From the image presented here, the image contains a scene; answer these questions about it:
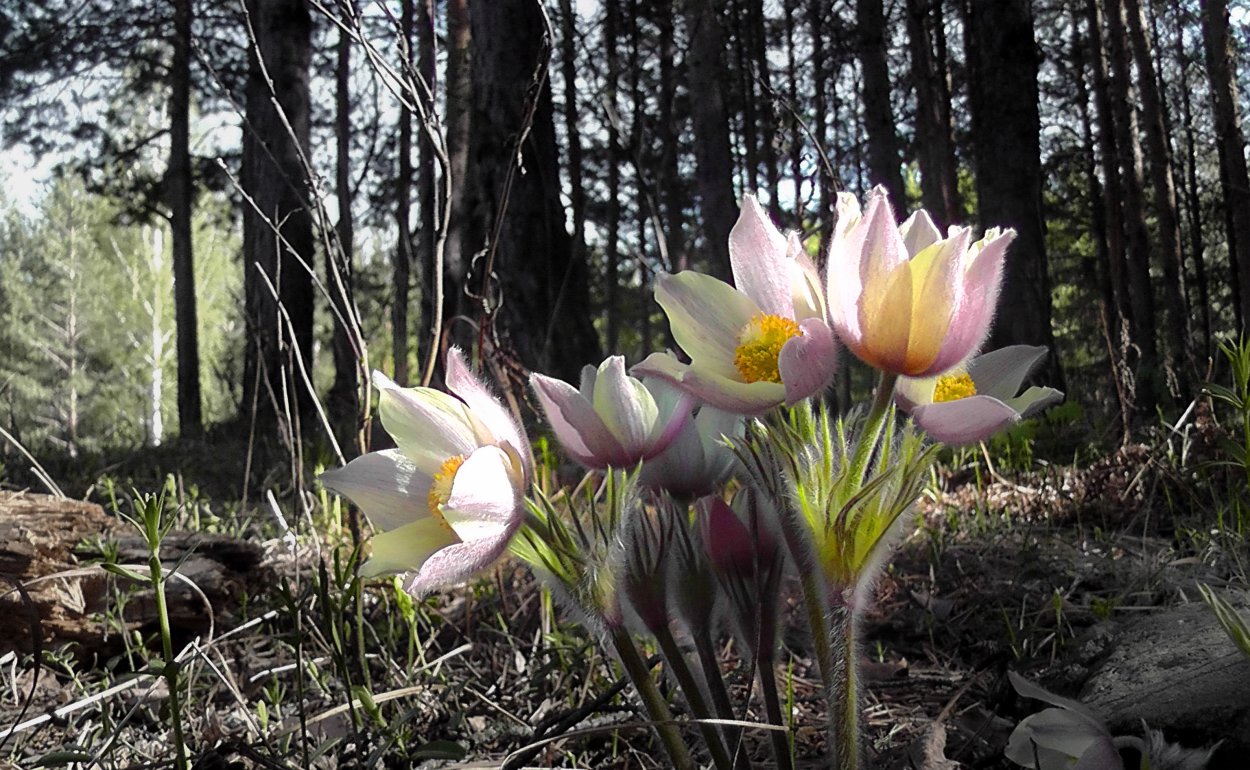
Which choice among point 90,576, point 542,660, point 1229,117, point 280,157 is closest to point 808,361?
point 542,660

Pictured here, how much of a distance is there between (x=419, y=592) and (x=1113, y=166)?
40.0 feet

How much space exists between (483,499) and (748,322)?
Answer: 1.07ft

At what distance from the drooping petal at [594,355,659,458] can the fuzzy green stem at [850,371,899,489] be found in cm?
23

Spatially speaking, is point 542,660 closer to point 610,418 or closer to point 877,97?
point 610,418

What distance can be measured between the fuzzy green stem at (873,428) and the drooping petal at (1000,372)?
0.63 ft

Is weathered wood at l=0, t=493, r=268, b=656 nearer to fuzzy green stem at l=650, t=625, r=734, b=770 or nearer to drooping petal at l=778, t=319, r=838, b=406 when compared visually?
fuzzy green stem at l=650, t=625, r=734, b=770

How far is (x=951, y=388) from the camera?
37.1 inches

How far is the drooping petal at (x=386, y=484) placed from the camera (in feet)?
3.27

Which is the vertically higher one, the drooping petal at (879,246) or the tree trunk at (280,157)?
the tree trunk at (280,157)

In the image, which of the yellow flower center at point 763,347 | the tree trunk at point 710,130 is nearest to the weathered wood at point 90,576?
the yellow flower center at point 763,347

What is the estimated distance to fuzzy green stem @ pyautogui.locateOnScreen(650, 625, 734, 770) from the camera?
938 millimetres

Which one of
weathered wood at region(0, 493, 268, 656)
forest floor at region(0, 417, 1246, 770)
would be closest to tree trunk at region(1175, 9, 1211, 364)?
forest floor at region(0, 417, 1246, 770)

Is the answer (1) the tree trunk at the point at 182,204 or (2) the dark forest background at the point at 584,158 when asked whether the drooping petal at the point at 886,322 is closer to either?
(2) the dark forest background at the point at 584,158

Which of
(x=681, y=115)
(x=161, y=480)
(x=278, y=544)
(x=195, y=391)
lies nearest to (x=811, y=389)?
(x=278, y=544)
